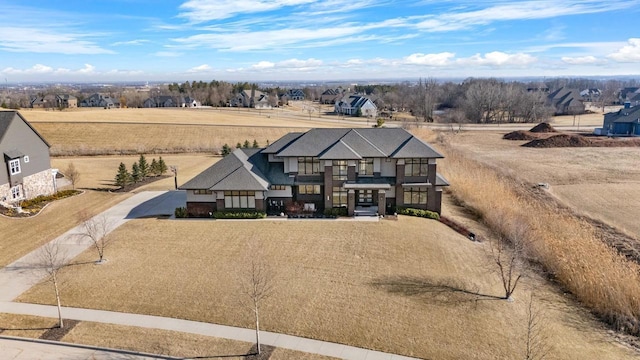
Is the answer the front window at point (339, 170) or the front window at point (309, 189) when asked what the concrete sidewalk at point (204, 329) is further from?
the front window at point (339, 170)

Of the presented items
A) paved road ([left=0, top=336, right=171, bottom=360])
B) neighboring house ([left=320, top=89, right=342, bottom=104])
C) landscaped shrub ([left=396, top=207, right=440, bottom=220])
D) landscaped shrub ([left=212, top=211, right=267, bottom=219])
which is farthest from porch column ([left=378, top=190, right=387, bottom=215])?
neighboring house ([left=320, top=89, right=342, bottom=104])

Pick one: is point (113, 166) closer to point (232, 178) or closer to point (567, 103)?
point (232, 178)

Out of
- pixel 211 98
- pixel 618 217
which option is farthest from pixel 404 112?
pixel 618 217

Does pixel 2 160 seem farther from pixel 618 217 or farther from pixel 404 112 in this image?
pixel 404 112

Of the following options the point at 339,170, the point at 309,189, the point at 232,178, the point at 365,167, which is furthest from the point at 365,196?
the point at 232,178

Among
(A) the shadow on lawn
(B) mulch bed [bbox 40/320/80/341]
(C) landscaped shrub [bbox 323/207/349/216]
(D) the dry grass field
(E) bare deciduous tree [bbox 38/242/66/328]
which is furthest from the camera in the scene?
(C) landscaped shrub [bbox 323/207/349/216]

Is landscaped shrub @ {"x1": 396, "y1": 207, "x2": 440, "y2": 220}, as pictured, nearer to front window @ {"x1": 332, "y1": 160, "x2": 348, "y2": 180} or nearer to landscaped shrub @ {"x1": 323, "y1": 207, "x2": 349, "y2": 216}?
landscaped shrub @ {"x1": 323, "y1": 207, "x2": 349, "y2": 216}
